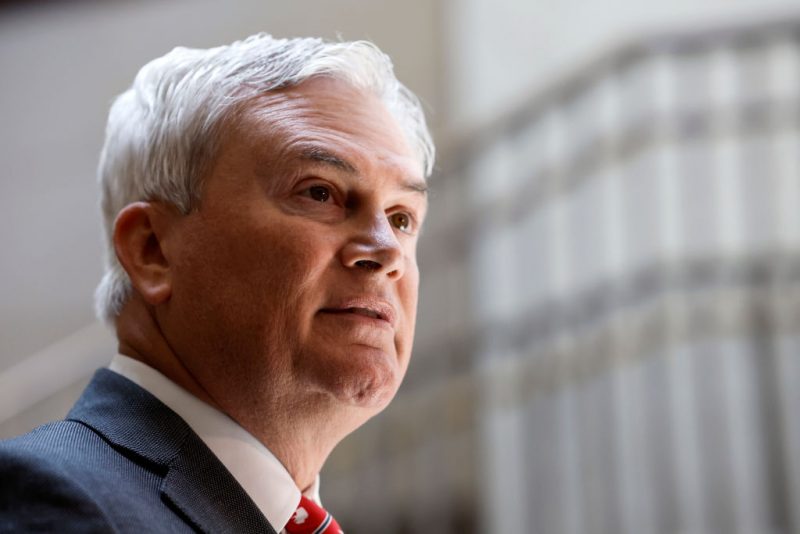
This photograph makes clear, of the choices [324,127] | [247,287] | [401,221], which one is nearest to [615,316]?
[401,221]

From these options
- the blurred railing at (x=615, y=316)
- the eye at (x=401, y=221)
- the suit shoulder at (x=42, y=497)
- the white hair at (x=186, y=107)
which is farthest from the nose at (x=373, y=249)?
the blurred railing at (x=615, y=316)

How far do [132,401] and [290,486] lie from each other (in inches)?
8.8

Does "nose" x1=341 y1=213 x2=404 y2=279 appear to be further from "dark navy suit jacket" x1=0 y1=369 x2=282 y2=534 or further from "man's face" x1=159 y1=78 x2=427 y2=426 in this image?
"dark navy suit jacket" x1=0 y1=369 x2=282 y2=534

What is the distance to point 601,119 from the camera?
445 centimetres

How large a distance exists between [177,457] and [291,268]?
0.27 metres

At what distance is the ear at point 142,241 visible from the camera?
151 centimetres

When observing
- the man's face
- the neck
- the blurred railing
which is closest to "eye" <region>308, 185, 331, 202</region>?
the man's face

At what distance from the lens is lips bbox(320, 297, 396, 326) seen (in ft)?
4.79

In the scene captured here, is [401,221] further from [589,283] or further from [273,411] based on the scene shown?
[589,283]

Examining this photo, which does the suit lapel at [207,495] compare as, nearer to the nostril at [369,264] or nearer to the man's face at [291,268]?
the man's face at [291,268]

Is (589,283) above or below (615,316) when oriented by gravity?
above

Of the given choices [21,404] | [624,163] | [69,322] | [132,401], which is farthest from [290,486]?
[69,322]

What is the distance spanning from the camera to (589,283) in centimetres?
435

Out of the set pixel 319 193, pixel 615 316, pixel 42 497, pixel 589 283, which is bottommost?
pixel 42 497
